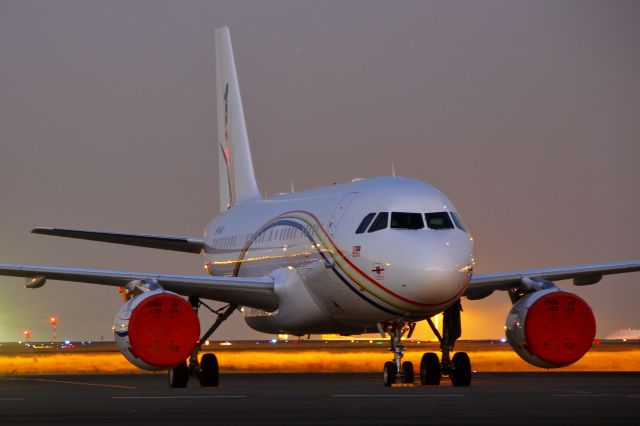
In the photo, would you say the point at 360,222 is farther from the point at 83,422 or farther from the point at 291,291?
the point at 83,422

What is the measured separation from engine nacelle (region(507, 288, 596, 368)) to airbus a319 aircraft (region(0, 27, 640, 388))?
0.07 ft

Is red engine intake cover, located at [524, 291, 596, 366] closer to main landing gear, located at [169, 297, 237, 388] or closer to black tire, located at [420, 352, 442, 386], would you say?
black tire, located at [420, 352, 442, 386]

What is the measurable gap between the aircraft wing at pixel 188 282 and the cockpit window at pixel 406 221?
561 centimetres

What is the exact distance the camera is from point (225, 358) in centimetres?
5025

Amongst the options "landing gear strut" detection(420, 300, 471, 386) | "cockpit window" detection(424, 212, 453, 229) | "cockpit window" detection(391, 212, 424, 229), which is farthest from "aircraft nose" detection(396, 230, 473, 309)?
"landing gear strut" detection(420, 300, 471, 386)

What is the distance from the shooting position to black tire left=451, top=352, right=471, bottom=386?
1237 inches

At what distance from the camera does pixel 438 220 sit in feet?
98.9

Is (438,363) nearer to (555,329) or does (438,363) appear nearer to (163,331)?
(555,329)

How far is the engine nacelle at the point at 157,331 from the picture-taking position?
30.6 meters

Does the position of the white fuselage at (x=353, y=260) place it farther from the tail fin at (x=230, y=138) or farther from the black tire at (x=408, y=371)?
the tail fin at (x=230, y=138)

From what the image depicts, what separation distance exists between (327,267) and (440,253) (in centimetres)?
390

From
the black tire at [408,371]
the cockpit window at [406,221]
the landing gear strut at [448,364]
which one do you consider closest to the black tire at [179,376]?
the black tire at [408,371]

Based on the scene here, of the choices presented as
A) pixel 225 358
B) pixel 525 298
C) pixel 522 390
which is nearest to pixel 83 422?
pixel 522 390

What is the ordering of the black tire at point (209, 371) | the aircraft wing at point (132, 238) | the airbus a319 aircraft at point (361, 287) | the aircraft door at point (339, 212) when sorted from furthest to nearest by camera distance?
the aircraft wing at point (132, 238), the black tire at point (209, 371), the aircraft door at point (339, 212), the airbus a319 aircraft at point (361, 287)
